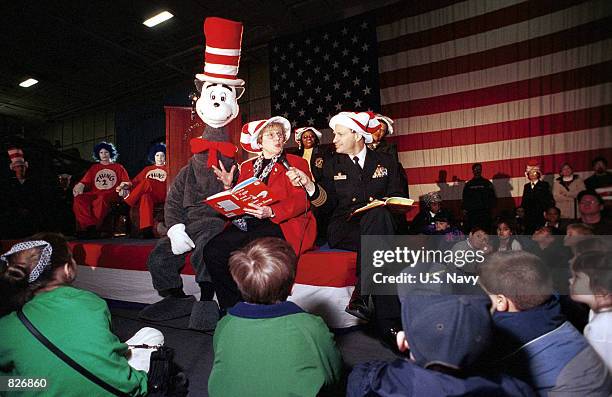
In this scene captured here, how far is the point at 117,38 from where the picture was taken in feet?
22.0

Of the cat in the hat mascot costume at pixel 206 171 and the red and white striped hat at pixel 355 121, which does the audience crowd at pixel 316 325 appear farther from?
the red and white striped hat at pixel 355 121

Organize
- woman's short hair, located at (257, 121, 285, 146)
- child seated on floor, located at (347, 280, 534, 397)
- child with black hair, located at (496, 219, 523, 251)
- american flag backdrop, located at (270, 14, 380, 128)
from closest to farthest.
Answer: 1. child seated on floor, located at (347, 280, 534, 397)
2. woman's short hair, located at (257, 121, 285, 146)
3. child with black hair, located at (496, 219, 523, 251)
4. american flag backdrop, located at (270, 14, 380, 128)

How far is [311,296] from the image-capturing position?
7.11 ft

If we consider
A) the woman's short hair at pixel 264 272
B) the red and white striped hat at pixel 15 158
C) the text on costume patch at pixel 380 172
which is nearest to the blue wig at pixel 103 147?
the red and white striped hat at pixel 15 158

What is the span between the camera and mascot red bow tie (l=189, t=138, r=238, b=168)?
235cm

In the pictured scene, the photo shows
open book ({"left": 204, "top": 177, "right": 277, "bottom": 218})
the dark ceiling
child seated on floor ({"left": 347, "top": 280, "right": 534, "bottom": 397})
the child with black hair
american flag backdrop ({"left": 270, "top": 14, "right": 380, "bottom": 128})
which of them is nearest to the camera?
child seated on floor ({"left": 347, "top": 280, "right": 534, "bottom": 397})

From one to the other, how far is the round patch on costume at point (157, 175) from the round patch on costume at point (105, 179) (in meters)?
0.49

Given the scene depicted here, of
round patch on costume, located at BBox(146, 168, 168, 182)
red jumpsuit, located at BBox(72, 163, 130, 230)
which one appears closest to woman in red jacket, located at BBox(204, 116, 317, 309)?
round patch on costume, located at BBox(146, 168, 168, 182)

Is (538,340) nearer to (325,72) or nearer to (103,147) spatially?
(103,147)

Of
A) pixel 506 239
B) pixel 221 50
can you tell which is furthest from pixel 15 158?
pixel 506 239

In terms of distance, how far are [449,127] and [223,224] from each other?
15.2 feet

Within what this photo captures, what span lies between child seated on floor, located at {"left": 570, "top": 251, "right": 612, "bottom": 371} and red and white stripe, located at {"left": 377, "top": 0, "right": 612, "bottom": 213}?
4.37m

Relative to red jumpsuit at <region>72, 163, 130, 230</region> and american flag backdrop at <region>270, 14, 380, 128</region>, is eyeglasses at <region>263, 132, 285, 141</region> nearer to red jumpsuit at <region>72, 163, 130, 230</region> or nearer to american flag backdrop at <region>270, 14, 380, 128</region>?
red jumpsuit at <region>72, 163, 130, 230</region>

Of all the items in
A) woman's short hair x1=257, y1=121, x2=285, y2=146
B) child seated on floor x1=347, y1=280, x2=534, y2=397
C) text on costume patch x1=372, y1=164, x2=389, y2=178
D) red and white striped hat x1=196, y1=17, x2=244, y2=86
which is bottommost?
child seated on floor x1=347, y1=280, x2=534, y2=397
